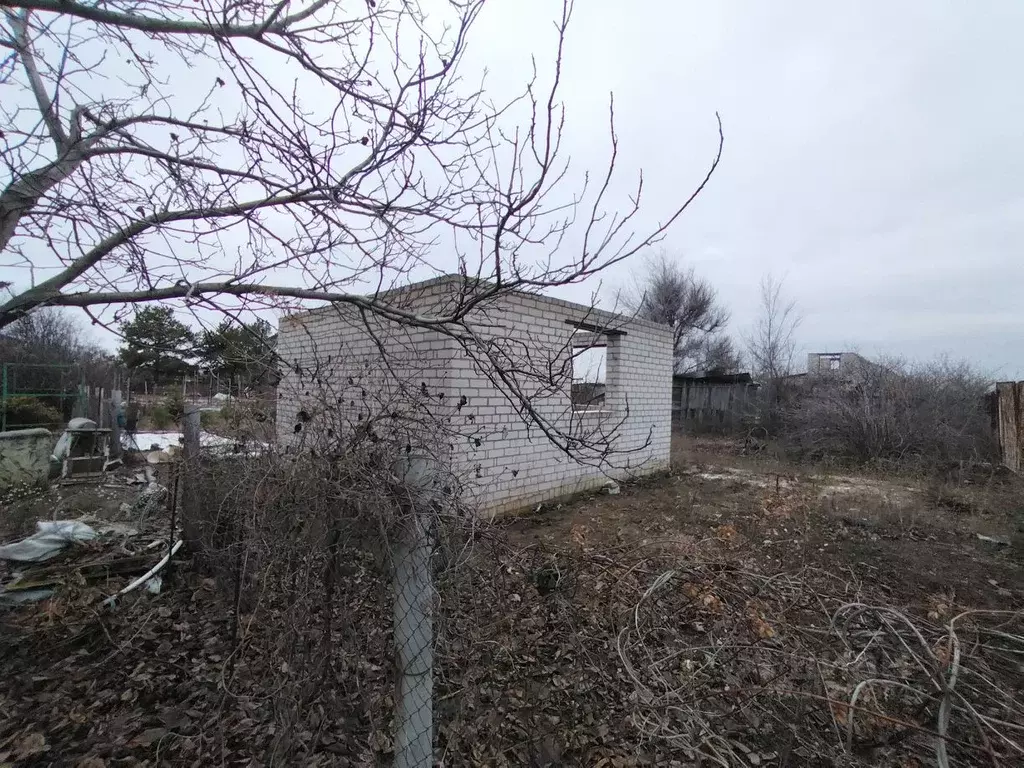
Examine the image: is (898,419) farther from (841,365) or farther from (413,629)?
(413,629)

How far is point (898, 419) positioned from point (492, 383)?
37.5 ft

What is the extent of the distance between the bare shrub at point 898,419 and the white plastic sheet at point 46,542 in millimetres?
12124

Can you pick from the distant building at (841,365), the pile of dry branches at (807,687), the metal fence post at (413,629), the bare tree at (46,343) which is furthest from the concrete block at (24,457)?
the distant building at (841,365)

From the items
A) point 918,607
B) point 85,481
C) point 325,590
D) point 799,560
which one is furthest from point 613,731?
point 85,481

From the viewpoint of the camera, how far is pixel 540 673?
2.72 metres

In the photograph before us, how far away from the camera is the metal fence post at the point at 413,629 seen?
1554 mm

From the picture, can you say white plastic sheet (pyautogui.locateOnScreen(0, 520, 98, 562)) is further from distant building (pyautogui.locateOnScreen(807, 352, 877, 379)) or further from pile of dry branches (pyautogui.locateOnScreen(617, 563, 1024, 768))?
distant building (pyautogui.locateOnScreen(807, 352, 877, 379))

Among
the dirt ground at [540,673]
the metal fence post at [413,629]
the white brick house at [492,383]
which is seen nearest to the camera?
the metal fence post at [413,629]

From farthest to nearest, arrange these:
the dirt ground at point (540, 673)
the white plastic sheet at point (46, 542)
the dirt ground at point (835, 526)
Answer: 1. the dirt ground at point (835, 526)
2. the white plastic sheet at point (46, 542)
3. the dirt ground at point (540, 673)

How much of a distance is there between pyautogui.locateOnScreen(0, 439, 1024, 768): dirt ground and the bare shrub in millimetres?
7340

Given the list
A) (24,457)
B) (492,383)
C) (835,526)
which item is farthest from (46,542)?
(835,526)

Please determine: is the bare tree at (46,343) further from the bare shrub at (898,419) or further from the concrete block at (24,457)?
the bare shrub at (898,419)

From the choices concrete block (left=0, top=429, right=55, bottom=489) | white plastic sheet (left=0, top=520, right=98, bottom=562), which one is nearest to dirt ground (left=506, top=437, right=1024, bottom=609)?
white plastic sheet (left=0, top=520, right=98, bottom=562)

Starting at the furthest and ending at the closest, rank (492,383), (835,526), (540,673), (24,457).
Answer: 1. (24,457)
2. (835,526)
3. (540,673)
4. (492,383)
